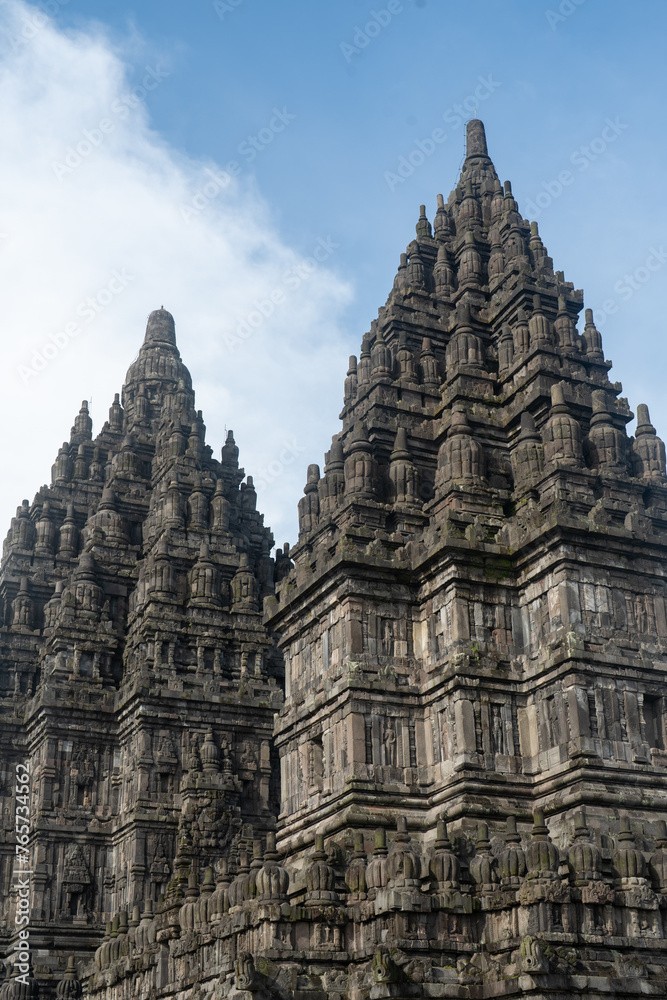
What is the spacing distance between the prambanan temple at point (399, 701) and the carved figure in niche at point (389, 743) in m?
0.06

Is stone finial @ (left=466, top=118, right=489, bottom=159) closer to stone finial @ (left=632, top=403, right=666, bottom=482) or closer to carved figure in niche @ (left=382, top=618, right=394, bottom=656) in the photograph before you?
stone finial @ (left=632, top=403, right=666, bottom=482)

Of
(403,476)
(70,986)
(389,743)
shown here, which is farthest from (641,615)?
(70,986)

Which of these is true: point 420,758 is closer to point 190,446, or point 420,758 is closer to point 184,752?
point 184,752

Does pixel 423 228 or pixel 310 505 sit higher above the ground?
pixel 423 228

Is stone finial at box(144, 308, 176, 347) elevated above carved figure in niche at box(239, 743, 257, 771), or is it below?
above

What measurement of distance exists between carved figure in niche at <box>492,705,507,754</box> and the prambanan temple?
141 mm

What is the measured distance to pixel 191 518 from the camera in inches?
1969

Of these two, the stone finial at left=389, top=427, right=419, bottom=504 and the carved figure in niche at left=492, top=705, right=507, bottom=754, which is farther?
the stone finial at left=389, top=427, right=419, bottom=504

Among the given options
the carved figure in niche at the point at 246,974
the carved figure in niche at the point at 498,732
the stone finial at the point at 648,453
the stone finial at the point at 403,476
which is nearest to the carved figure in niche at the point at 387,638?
the carved figure in niche at the point at 498,732

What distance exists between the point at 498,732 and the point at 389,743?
8.85ft

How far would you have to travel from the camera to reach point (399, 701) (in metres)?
29.8

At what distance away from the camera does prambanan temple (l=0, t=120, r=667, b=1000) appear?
2414cm

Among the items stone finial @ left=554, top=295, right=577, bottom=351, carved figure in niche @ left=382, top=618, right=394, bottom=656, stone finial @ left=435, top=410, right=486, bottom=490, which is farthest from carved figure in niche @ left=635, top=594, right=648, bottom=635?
stone finial @ left=554, top=295, right=577, bottom=351

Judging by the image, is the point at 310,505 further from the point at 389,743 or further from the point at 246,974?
the point at 246,974
